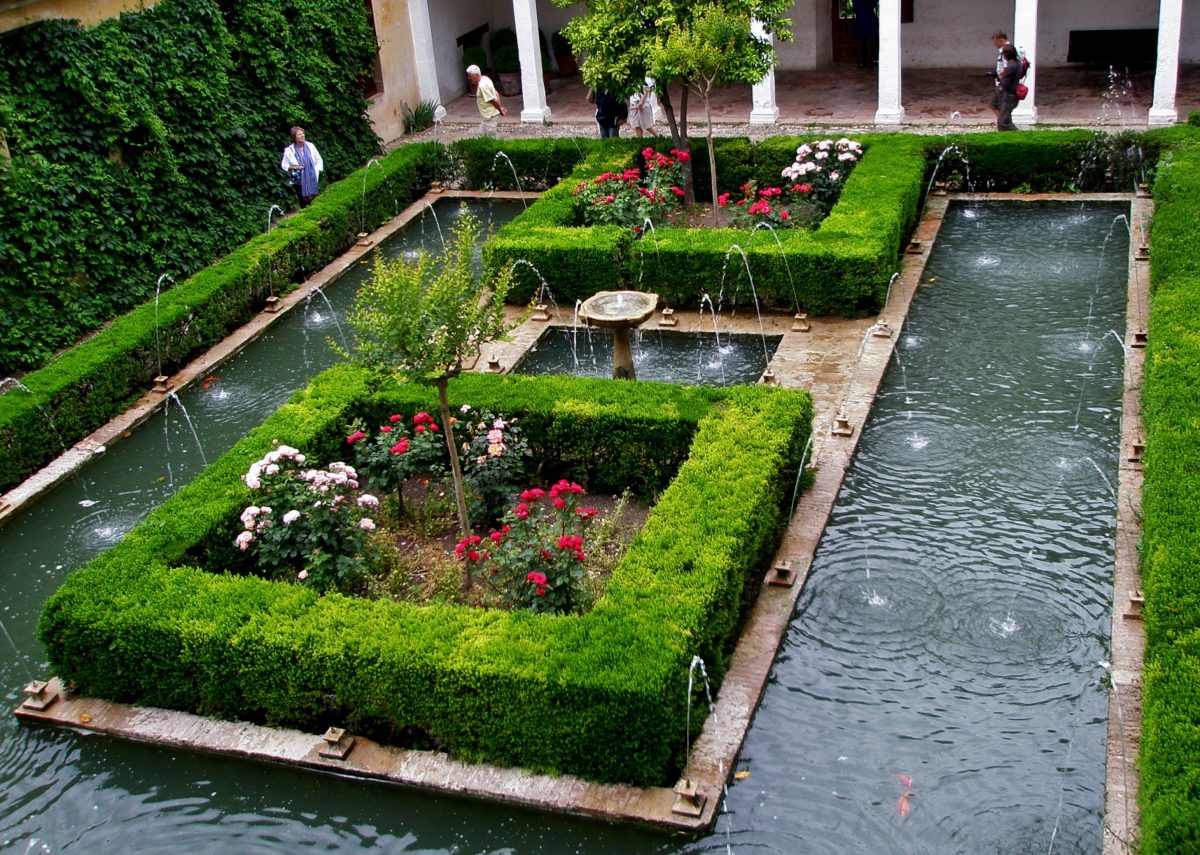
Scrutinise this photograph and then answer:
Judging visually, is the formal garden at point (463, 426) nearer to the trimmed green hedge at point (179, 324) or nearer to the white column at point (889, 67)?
the trimmed green hedge at point (179, 324)

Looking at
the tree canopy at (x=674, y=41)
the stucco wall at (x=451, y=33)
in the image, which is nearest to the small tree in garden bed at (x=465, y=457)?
the tree canopy at (x=674, y=41)

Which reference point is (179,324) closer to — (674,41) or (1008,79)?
(674,41)

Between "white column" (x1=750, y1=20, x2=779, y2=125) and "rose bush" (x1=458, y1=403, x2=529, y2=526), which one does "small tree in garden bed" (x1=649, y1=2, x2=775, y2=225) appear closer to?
"white column" (x1=750, y1=20, x2=779, y2=125)

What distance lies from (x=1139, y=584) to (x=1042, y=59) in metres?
15.2

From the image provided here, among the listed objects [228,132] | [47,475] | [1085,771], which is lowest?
[1085,771]

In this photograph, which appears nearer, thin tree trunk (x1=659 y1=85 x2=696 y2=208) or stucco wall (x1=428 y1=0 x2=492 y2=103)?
thin tree trunk (x1=659 y1=85 x2=696 y2=208)

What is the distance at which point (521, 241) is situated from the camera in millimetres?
13508

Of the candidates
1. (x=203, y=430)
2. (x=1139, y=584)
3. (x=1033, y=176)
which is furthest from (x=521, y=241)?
(x=1139, y=584)

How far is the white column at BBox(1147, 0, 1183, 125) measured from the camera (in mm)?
16891

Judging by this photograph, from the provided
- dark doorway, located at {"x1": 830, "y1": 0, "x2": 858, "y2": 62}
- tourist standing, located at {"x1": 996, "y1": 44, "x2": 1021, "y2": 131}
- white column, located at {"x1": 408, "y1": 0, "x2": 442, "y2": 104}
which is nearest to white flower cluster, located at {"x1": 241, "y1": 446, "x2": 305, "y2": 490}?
tourist standing, located at {"x1": 996, "y1": 44, "x2": 1021, "y2": 131}

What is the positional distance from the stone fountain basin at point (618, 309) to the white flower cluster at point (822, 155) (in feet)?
14.6

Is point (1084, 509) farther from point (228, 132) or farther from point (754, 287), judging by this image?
Result: point (228, 132)

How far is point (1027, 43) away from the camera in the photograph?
1752cm

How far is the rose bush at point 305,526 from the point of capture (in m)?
8.59
